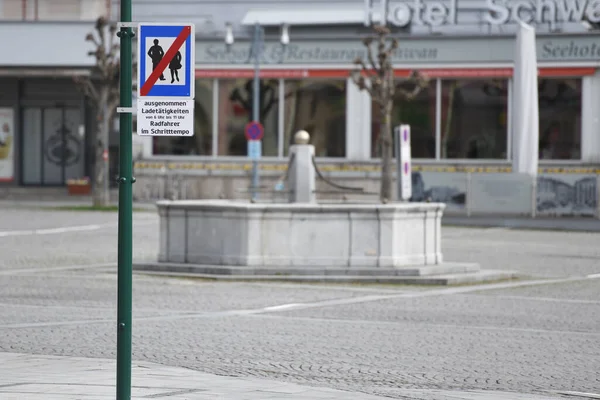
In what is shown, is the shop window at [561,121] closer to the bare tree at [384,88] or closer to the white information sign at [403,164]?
the bare tree at [384,88]

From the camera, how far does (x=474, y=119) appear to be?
43.4 m

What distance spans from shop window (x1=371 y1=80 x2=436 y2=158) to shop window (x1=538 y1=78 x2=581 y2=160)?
351 centimetres

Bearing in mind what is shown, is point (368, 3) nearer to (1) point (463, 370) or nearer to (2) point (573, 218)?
(2) point (573, 218)

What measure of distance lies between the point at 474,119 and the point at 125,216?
36904 mm

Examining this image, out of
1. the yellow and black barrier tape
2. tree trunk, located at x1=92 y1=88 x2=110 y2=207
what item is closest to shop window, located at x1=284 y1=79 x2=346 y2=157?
the yellow and black barrier tape

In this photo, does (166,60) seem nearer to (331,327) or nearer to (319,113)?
(331,327)

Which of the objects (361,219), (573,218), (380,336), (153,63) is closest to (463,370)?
(380,336)

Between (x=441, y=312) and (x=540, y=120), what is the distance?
28.2 meters

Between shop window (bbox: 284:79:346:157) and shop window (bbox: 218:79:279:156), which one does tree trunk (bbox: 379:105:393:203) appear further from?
shop window (bbox: 218:79:279:156)

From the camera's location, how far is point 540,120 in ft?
140

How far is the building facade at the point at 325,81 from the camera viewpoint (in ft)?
140

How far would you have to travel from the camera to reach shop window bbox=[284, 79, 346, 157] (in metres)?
44.2

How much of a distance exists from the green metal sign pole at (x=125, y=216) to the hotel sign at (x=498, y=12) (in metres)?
35.8

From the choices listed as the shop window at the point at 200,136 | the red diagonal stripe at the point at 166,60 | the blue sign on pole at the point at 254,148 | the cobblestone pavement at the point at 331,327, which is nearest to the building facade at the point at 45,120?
the shop window at the point at 200,136
